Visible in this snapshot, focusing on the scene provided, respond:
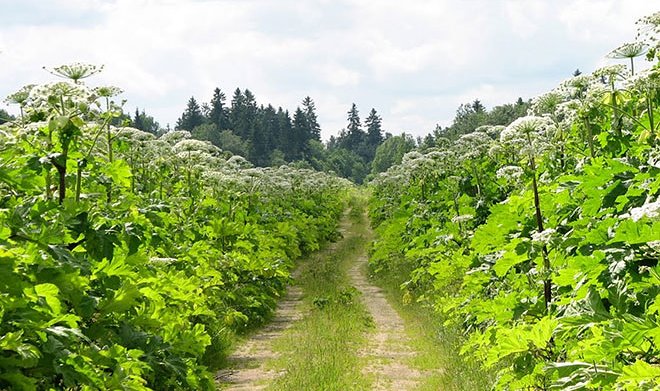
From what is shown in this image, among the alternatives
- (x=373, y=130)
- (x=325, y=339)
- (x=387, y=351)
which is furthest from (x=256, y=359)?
(x=373, y=130)

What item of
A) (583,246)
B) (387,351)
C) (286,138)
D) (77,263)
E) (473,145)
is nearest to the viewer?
(77,263)

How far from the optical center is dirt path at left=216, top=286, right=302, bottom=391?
10.0 m

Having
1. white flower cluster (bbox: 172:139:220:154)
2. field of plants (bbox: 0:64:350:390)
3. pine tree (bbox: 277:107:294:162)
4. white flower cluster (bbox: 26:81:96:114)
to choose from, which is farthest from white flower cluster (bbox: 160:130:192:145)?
pine tree (bbox: 277:107:294:162)

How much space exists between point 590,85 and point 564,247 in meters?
2.20

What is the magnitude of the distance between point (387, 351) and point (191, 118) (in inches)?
4386

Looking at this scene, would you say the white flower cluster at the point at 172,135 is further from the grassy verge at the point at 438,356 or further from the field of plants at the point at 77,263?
the grassy verge at the point at 438,356

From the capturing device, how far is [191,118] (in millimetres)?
118750

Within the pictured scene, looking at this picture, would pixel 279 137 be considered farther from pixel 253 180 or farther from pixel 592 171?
pixel 592 171

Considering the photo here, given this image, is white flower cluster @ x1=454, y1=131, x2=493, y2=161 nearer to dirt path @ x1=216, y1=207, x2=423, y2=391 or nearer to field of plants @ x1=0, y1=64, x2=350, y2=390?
dirt path @ x1=216, y1=207, x2=423, y2=391

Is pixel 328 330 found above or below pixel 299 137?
below

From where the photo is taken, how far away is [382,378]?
34.0 feet

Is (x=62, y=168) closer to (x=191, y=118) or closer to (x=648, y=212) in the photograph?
(x=648, y=212)

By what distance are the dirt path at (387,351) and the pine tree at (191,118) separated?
104 m

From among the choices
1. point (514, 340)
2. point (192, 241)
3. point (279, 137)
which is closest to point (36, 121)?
point (514, 340)
